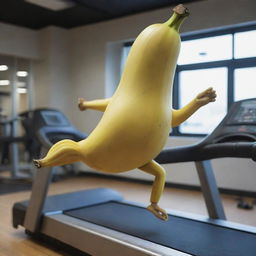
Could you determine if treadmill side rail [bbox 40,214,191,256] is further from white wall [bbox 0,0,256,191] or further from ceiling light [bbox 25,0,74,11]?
ceiling light [bbox 25,0,74,11]

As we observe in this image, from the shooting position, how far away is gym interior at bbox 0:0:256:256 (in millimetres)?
1895

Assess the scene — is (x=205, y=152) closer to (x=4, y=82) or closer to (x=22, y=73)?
(x=4, y=82)

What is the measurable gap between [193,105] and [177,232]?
942 mm

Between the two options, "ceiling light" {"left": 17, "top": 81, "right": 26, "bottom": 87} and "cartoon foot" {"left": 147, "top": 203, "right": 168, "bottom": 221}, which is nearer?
"cartoon foot" {"left": 147, "top": 203, "right": 168, "bottom": 221}

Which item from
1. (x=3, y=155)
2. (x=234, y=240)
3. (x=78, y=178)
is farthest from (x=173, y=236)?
(x=3, y=155)

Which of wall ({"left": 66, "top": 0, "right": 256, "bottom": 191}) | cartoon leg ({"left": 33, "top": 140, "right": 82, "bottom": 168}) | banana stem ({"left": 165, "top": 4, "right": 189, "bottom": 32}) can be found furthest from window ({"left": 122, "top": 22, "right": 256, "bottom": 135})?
cartoon leg ({"left": 33, "top": 140, "right": 82, "bottom": 168})

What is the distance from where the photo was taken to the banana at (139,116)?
126 centimetres

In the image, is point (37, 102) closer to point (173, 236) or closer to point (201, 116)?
point (201, 116)

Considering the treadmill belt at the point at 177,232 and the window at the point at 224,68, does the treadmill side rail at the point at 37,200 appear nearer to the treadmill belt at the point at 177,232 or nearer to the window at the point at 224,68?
the treadmill belt at the point at 177,232

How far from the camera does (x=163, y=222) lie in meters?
2.19

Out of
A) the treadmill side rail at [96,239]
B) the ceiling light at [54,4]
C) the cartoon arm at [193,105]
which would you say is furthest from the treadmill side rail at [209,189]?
the ceiling light at [54,4]

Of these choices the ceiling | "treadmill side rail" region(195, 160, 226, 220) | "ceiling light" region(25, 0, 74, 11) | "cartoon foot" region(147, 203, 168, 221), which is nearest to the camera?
"cartoon foot" region(147, 203, 168, 221)

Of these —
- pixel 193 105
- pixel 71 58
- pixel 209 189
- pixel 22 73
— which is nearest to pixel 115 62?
pixel 71 58

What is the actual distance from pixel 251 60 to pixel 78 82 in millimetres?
3538
